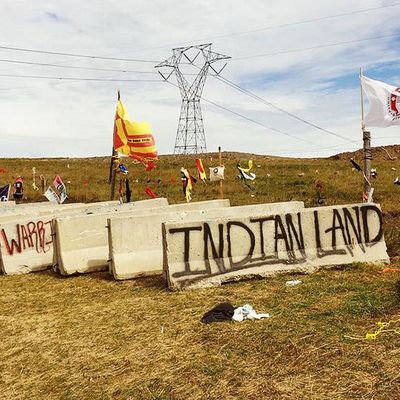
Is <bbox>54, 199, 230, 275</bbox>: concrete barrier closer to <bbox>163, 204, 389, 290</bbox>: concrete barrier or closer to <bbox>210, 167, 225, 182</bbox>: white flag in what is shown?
<bbox>163, 204, 389, 290</bbox>: concrete barrier

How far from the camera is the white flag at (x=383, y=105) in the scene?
10547 millimetres

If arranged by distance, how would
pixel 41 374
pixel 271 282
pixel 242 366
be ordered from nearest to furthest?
1. pixel 242 366
2. pixel 41 374
3. pixel 271 282

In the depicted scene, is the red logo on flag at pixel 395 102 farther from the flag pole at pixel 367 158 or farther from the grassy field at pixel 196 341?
the grassy field at pixel 196 341

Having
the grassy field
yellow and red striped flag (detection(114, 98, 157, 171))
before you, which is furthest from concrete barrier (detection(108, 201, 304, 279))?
yellow and red striped flag (detection(114, 98, 157, 171))

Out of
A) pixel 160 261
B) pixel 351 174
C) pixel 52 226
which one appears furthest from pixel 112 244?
pixel 351 174

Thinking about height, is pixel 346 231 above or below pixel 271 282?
above

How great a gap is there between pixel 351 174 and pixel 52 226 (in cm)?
2397

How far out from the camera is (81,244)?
1081 centimetres

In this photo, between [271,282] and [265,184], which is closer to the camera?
[271,282]

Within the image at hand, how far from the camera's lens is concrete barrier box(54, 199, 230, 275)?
34.7 ft

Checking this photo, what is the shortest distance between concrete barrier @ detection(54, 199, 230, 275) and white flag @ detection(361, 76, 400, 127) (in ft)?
17.1

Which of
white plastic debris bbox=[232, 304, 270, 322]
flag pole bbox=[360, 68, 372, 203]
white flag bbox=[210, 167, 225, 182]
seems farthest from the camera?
white flag bbox=[210, 167, 225, 182]

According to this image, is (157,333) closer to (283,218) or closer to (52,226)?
(283,218)

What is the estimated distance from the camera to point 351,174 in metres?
31.2
